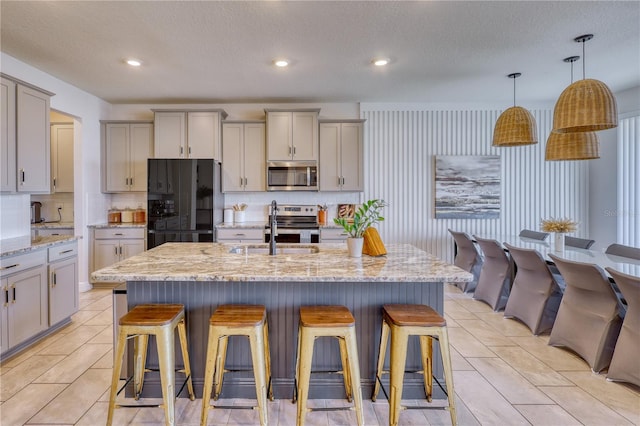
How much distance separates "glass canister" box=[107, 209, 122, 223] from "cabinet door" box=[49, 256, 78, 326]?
65.8 inches

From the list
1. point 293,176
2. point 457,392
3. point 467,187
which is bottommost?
point 457,392

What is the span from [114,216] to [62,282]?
6.30 feet

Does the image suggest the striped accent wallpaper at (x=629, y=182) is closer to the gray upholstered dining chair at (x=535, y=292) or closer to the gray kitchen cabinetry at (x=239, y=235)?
the gray upholstered dining chair at (x=535, y=292)

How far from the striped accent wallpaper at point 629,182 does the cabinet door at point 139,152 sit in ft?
21.5

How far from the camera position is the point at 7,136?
109 inches

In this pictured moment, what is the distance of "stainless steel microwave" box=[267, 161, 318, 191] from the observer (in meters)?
4.69

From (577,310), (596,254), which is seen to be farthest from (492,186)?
(577,310)

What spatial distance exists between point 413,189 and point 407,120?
3.51ft

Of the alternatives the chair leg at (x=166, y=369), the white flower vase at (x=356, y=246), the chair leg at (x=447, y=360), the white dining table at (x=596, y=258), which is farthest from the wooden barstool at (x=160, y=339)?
the white dining table at (x=596, y=258)

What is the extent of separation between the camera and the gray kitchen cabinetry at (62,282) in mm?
3013

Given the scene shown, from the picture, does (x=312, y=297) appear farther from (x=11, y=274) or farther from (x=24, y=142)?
(x=24, y=142)

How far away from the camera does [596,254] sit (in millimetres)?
3094

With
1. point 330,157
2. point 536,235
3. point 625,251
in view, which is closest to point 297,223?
point 330,157

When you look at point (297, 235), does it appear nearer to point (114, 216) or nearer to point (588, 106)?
point (114, 216)
